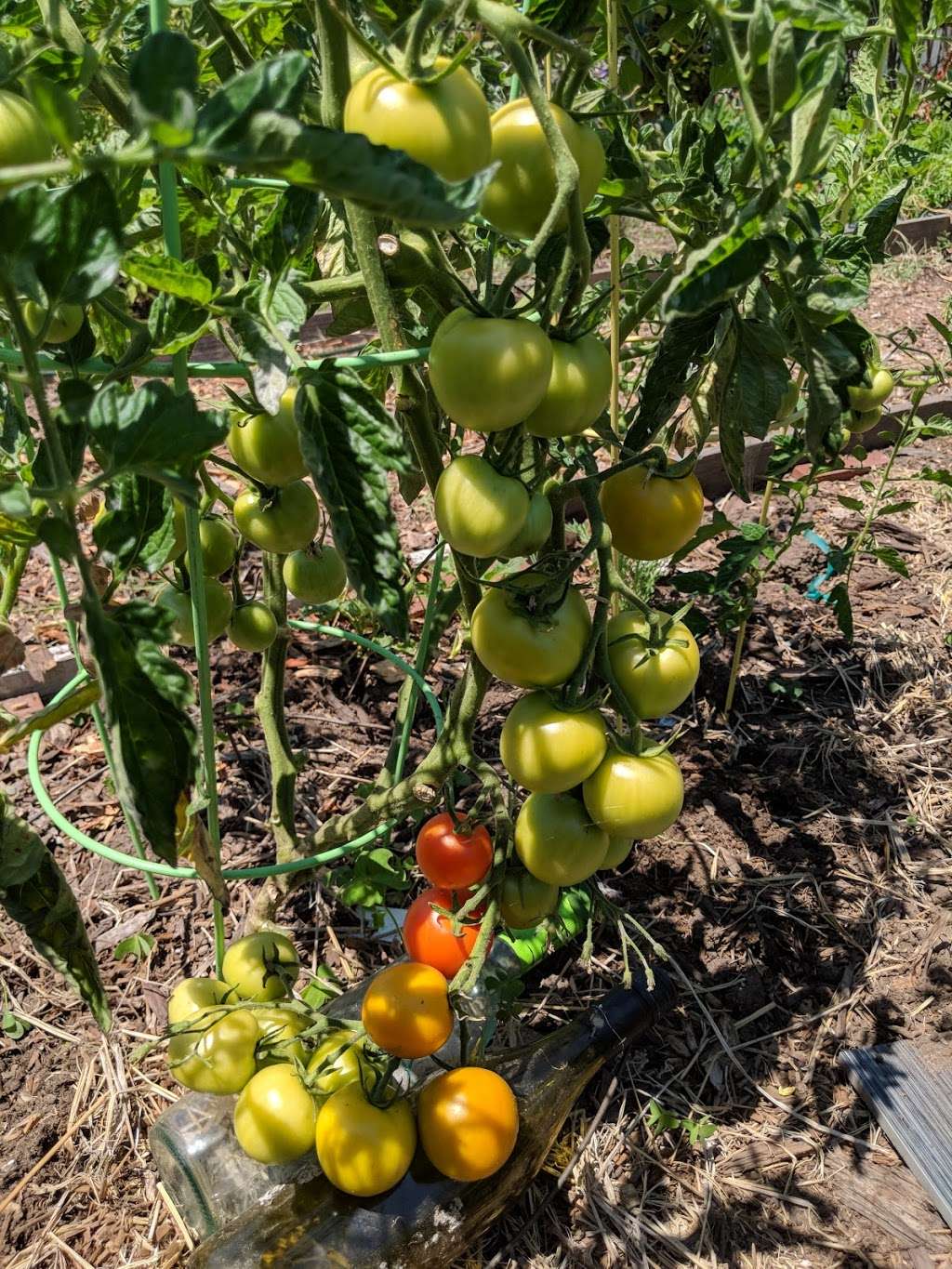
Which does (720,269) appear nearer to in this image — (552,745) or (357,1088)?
(552,745)

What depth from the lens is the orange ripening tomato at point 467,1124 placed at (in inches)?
42.2

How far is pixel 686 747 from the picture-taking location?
203 centimetres

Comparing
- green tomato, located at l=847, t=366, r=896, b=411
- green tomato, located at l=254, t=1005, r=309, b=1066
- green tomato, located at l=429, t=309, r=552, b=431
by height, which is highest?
green tomato, located at l=429, t=309, r=552, b=431

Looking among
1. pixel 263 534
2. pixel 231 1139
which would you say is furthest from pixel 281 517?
pixel 231 1139

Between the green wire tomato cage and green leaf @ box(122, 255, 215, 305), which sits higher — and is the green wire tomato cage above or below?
below

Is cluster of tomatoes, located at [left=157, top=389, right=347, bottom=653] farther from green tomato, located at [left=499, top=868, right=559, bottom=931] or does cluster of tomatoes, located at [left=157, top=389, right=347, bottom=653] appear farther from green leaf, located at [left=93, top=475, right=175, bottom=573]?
green tomato, located at [left=499, top=868, right=559, bottom=931]

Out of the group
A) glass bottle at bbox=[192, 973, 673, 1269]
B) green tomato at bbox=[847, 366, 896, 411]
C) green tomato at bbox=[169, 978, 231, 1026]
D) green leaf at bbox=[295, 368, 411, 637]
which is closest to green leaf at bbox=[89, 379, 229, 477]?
green leaf at bbox=[295, 368, 411, 637]

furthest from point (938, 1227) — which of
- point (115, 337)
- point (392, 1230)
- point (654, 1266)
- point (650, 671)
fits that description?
point (115, 337)

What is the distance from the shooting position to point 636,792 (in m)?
0.86

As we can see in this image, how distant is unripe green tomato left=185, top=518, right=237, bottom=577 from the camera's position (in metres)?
1.13

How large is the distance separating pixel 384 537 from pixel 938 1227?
1.31m

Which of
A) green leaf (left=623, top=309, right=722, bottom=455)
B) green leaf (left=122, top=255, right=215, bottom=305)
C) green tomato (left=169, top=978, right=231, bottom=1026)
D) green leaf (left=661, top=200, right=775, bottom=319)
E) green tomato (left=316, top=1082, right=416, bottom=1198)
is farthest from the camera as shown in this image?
green tomato (left=169, top=978, right=231, bottom=1026)

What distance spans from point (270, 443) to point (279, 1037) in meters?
0.70

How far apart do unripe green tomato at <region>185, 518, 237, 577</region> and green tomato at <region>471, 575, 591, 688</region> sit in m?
0.41
